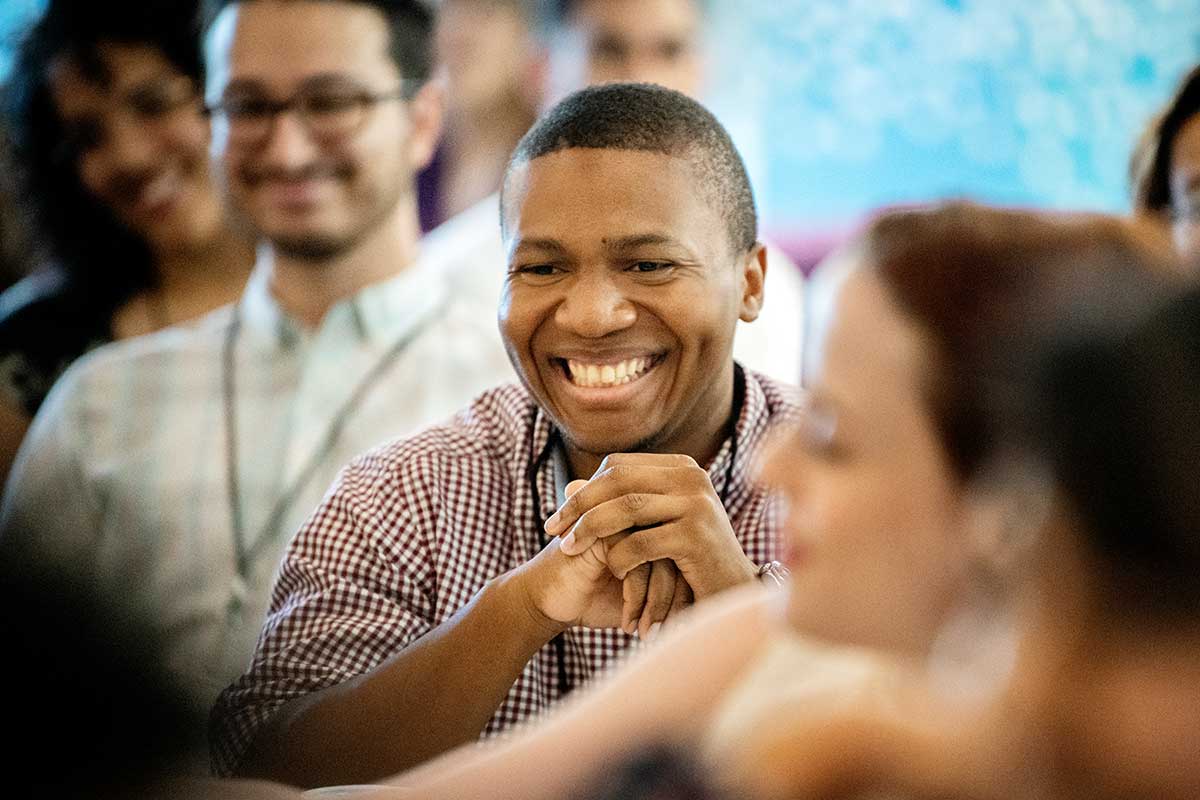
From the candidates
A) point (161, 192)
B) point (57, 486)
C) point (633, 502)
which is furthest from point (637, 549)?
point (161, 192)

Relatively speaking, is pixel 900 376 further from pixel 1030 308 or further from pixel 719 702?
pixel 719 702

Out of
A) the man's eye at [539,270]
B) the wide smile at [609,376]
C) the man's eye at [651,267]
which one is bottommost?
the wide smile at [609,376]

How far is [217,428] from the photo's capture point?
218cm

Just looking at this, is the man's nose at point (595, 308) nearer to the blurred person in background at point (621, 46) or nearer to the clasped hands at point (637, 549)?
the clasped hands at point (637, 549)

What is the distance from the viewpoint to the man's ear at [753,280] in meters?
1.52

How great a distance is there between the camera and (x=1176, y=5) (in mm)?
3740

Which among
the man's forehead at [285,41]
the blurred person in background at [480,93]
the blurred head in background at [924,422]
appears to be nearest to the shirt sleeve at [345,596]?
the blurred head in background at [924,422]

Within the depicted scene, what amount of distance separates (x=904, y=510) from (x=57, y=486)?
1.68 metres

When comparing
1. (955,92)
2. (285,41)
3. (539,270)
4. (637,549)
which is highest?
(955,92)

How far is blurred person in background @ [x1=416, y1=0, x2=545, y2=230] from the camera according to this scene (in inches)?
137

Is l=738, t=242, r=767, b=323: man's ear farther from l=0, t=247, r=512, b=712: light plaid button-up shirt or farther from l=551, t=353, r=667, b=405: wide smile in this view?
l=0, t=247, r=512, b=712: light plaid button-up shirt

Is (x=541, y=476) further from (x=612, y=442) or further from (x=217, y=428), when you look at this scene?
(x=217, y=428)

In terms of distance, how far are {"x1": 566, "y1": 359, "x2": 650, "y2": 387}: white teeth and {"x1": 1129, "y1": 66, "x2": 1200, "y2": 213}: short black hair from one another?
89 cm

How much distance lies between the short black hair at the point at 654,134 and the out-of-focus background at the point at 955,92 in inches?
87.8
